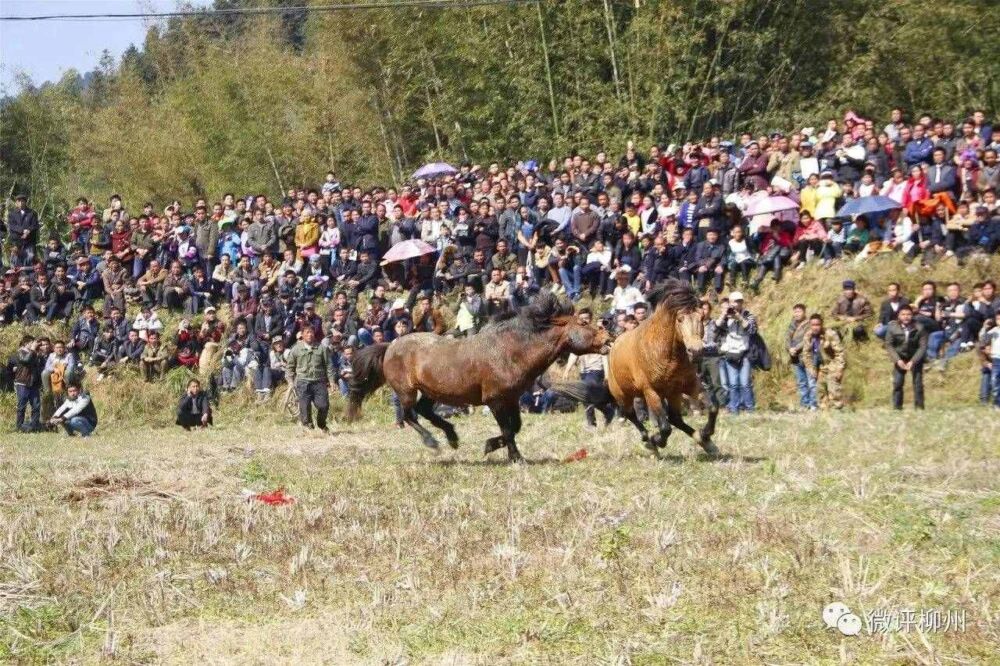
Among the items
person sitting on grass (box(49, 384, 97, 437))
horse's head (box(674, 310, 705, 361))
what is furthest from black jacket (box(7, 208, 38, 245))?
horse's head (box(674, 310, 705, 361))

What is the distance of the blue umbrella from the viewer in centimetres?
2112

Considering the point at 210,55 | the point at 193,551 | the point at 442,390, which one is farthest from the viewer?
the point at 210,55

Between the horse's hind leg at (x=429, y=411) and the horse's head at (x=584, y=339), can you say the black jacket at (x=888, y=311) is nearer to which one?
the horse's head at (x=584, y=339)

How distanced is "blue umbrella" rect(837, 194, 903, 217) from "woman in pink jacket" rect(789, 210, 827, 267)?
0.78m

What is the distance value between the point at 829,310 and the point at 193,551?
14.0 metres

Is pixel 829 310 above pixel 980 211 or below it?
below

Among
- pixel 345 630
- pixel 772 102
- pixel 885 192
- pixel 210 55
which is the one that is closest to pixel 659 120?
pixel 772 102

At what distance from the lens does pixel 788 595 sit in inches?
313

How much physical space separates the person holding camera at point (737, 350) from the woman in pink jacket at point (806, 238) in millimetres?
2598

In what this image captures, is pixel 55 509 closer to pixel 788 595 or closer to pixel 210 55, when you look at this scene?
pixel 788 595

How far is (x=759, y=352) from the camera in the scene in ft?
67.6

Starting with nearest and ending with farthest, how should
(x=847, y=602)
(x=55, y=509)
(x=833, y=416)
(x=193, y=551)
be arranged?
(x=847, y=602) < (x=193, y=551) < (x=55, y=509) < (x=833, y=416)

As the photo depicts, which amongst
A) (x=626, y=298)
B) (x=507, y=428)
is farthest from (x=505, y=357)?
(x=626, y=298)

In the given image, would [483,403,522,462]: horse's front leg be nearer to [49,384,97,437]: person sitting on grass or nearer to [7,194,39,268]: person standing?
[49,384,97,437]: person sitting on grass
